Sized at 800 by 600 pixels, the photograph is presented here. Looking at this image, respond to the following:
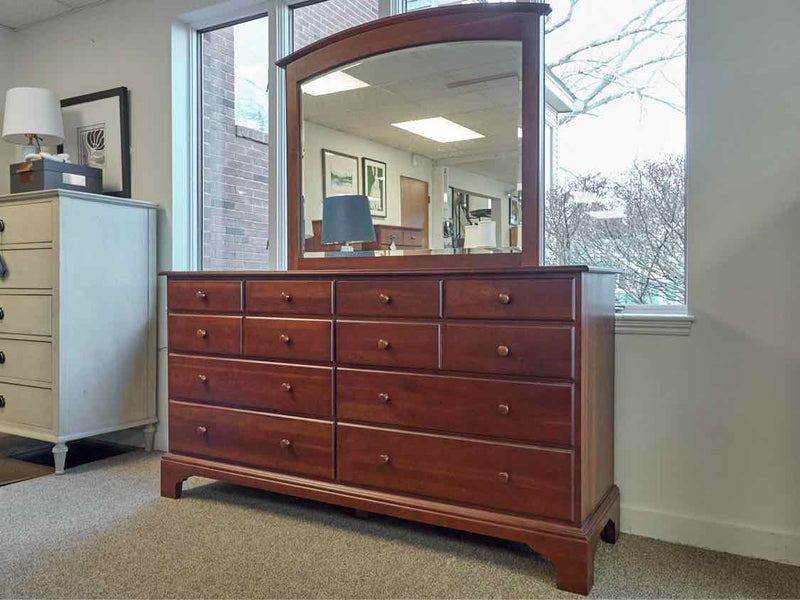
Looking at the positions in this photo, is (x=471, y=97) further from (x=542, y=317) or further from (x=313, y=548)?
(x=313, y=548)

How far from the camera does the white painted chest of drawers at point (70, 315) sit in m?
2.85

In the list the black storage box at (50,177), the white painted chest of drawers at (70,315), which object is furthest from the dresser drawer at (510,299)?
the black storage box at (50,177)

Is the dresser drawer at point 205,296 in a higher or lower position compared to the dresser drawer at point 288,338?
higher

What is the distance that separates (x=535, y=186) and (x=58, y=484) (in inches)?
93.3

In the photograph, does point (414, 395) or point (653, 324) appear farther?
point (653, 324)

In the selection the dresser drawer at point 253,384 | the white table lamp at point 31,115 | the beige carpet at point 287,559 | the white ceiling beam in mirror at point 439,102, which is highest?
the white table lamp at point 31,115

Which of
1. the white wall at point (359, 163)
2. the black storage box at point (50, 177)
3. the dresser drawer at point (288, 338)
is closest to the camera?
the dresser drawer at point (288, 338)

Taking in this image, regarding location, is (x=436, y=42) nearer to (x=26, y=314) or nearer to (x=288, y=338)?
(x=288, y=338)

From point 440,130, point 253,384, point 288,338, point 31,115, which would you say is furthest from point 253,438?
point 31,115

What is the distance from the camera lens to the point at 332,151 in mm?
2613

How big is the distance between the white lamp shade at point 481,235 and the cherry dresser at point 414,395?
34 centimetres

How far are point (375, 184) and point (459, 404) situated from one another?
990mm

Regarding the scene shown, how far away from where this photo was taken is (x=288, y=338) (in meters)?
2.32

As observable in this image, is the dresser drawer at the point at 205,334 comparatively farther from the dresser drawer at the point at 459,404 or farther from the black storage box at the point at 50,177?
the black storage box at the point at 50,177
